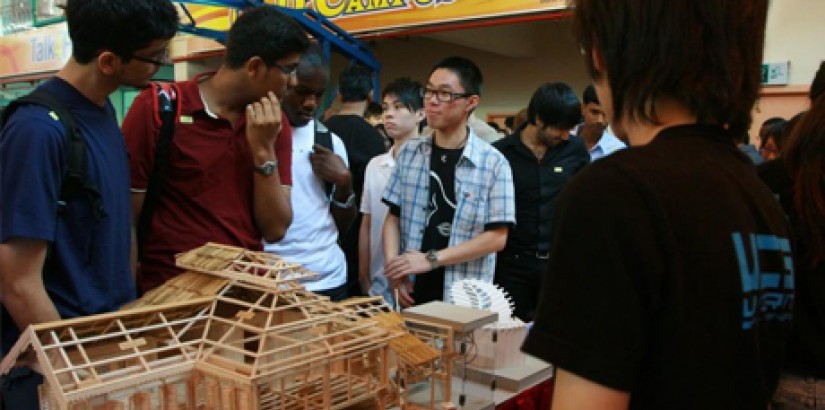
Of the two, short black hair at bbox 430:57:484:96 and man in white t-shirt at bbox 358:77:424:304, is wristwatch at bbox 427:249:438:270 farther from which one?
short black hair at bbox 430:57:484:96

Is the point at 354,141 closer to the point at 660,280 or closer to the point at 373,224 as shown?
the point at 373,224

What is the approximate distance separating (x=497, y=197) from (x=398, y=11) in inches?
204

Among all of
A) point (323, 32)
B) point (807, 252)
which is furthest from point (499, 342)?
point (323, 32)

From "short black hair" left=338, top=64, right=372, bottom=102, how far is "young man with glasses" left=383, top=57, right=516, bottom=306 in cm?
65

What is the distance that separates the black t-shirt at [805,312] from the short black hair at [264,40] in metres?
1.37

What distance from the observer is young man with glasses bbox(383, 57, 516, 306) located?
2.54m

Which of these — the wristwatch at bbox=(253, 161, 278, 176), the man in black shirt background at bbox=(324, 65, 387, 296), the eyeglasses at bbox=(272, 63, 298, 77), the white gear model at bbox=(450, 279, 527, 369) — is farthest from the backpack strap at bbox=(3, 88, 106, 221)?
the man in black shirt background at bbox=(324, 65, 387, 296)

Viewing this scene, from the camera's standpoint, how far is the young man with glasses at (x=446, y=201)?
2.54 m

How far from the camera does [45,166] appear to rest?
4.45 feet

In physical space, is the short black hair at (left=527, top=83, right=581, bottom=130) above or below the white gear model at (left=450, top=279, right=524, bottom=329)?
above

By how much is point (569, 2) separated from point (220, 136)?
51.5 inches

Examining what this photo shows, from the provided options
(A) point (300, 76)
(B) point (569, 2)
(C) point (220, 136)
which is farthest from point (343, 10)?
(B) point (569, 2)

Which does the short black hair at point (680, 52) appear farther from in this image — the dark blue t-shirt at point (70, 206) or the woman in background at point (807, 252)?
the dark blue t-shirt at point (70, 206)

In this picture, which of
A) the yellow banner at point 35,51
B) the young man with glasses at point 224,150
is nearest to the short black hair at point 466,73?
the young man with glasses at point 224,150
